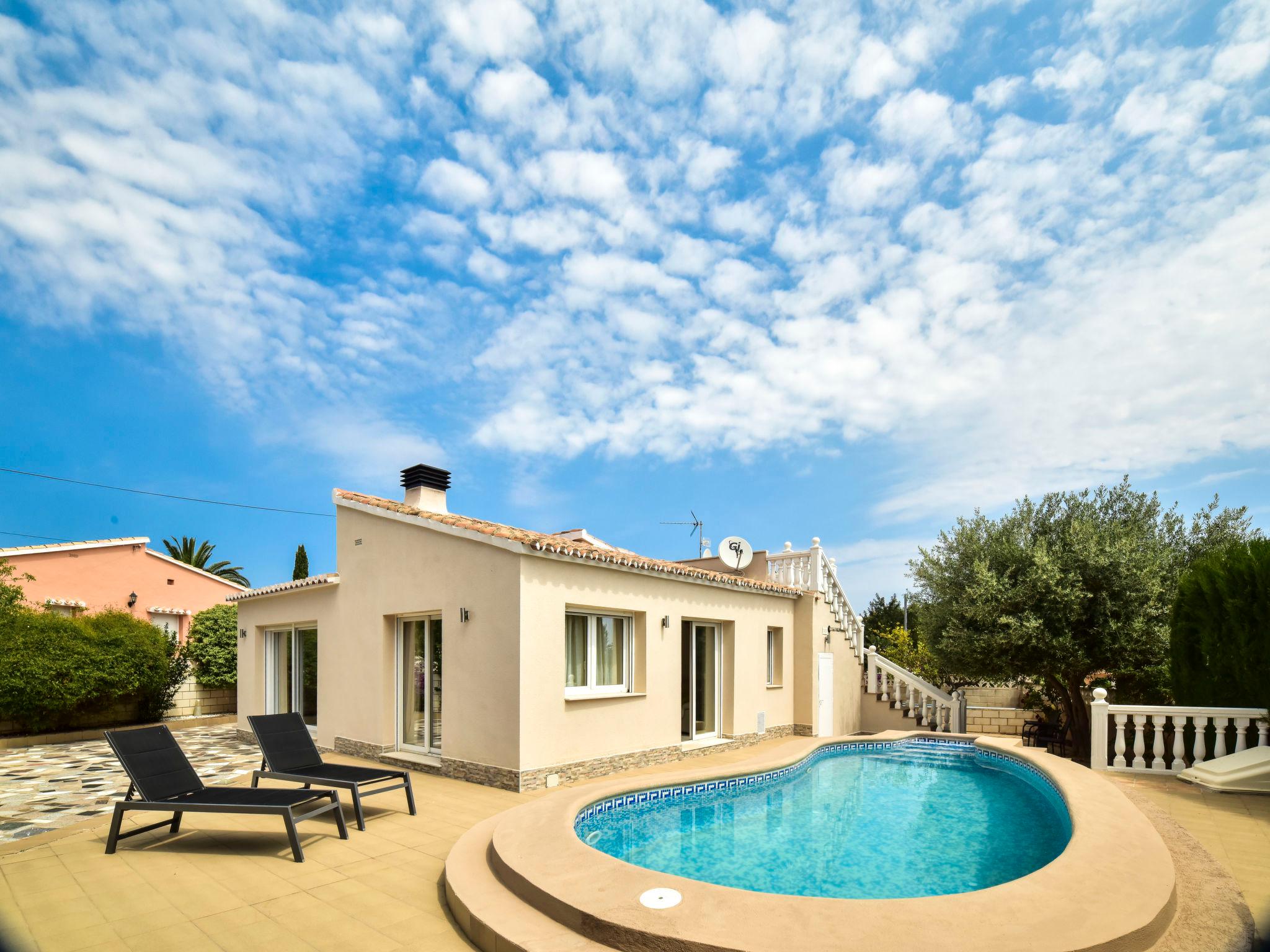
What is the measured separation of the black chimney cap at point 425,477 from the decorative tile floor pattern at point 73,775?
5282 millimetres

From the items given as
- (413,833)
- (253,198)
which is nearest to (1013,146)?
(413,833)

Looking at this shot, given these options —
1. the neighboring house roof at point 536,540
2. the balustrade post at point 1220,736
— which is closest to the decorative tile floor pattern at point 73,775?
the neighboring house roof at point 536,540

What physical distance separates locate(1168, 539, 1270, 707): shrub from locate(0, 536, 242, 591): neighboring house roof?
2172 cm

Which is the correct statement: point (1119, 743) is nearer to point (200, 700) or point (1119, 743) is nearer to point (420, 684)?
point (420, 684)

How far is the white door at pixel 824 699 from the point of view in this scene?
1535 cm

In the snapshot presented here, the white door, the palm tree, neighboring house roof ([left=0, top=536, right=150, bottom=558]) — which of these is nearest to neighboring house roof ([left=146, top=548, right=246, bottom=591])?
neighboring house roof ([left=0, top=536, right=150, bottom=558])

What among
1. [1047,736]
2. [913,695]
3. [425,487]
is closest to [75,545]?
[425,487]

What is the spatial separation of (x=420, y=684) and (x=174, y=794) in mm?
5147

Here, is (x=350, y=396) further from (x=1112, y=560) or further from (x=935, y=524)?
(x=1112, y=560)

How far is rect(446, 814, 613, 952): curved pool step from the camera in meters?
4.48

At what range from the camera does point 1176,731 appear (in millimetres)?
10656

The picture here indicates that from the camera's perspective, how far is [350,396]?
2673 centimetres

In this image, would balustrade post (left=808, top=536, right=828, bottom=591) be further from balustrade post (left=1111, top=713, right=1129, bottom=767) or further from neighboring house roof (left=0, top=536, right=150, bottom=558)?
neighboring house roof (left=0, top=536, right=150, bottom=558)

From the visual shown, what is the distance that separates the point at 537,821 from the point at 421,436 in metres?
25.3
